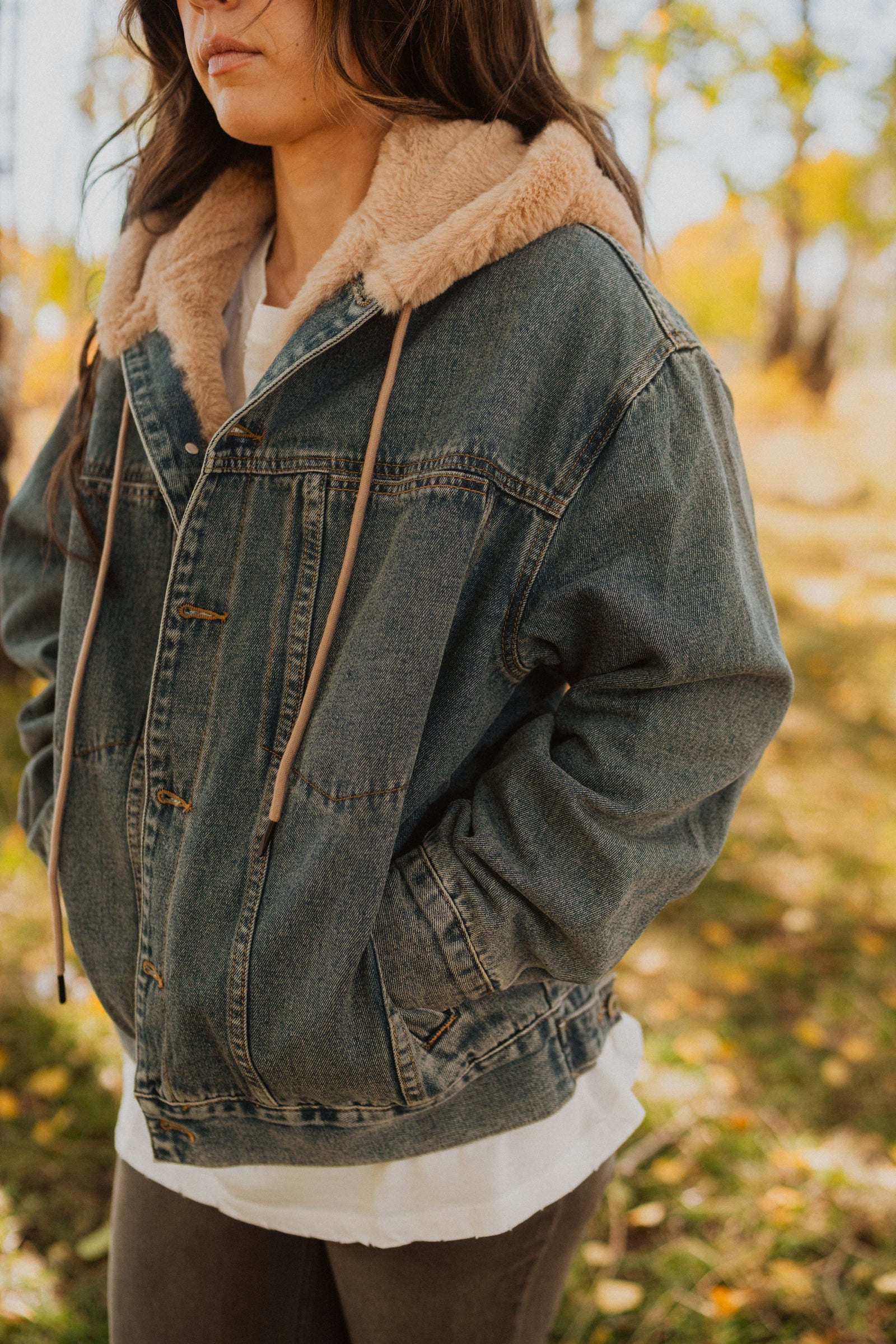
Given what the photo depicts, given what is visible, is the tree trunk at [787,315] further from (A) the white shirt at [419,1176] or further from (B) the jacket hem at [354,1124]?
(B) the jacket hem at [354,1124]

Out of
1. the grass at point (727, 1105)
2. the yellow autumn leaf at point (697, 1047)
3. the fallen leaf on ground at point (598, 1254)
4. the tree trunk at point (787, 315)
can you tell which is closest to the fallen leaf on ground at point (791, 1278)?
the grass at point (727, 1105)

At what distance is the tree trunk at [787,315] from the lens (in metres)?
13.2

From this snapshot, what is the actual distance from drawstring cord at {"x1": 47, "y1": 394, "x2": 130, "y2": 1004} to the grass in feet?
4.85

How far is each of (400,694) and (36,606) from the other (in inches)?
34.7

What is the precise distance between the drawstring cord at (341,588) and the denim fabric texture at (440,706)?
0.05 feet

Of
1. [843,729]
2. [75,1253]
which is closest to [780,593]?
[843,729]

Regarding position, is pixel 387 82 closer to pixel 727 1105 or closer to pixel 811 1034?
pixel 727 1105

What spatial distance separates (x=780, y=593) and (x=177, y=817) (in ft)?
23.5

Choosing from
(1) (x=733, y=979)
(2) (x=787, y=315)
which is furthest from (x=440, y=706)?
(2) (x=787, y=315)

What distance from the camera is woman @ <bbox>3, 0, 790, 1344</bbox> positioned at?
110cm

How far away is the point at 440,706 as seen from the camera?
1170mm

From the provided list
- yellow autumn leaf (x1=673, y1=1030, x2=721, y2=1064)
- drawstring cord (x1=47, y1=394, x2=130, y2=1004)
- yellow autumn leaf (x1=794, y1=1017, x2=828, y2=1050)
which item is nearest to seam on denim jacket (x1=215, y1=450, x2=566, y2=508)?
drawstring cord (x1=47, y1=394, x2=130, y2=1004)

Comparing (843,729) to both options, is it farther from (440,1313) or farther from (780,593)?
(440,1313)

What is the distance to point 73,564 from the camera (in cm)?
142
